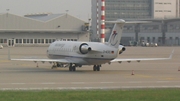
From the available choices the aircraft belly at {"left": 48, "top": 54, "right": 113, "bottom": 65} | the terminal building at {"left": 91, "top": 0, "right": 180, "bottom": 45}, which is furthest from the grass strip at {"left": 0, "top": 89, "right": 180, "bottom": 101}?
the terminal building at {"left": 91, "top": 0, "right": 180, "bottom": 45}

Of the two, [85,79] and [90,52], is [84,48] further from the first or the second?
[85,79]

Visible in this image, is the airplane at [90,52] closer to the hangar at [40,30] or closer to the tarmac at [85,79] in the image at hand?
the tarmac at [85,79]

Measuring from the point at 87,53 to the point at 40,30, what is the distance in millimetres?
83231

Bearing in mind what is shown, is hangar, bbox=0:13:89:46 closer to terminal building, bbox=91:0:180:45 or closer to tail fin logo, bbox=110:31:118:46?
terminal building, bbox=91:0:180:45

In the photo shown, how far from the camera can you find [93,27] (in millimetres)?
181000

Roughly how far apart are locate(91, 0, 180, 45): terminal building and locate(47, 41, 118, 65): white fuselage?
111 metres

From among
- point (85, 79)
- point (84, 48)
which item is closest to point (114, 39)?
point (84, 48)

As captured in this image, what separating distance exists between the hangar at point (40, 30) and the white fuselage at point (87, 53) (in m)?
74.9

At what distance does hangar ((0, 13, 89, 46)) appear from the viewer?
117625mm

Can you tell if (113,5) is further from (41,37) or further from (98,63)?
(98,63)

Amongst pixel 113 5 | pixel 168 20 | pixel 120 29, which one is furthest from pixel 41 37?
pixel 120 29

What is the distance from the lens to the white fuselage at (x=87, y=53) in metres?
37.0

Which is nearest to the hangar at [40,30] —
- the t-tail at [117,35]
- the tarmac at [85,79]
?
the tarmac at [85,79]

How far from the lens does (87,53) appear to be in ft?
128
